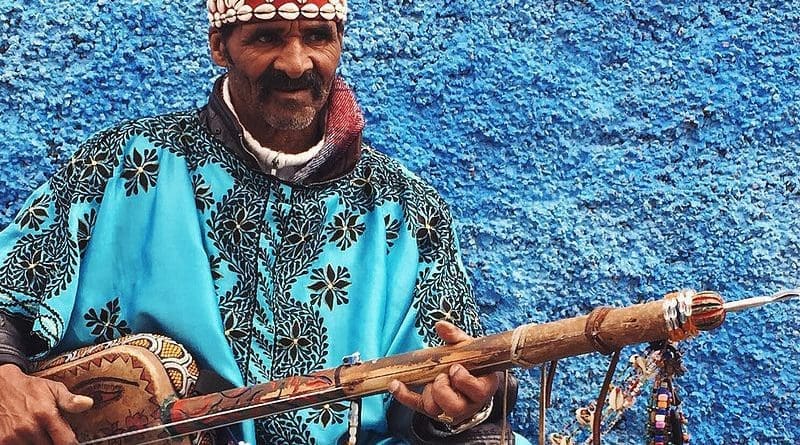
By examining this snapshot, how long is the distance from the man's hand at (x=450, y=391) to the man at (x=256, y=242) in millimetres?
262

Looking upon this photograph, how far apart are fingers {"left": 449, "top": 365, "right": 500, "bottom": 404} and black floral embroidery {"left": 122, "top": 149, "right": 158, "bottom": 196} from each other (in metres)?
0.83

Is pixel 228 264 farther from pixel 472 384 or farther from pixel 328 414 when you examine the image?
pixel 472 384

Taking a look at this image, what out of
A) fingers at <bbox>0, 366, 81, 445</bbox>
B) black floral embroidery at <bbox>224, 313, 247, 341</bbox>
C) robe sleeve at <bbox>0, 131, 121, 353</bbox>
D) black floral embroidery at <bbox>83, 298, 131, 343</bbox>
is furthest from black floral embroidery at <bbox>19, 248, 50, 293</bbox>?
black floral embroidery at <bbox>224, 313, 247, 341</bbox>

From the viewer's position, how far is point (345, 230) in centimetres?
317

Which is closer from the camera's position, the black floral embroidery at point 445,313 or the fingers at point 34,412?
the fingers at point 34,412

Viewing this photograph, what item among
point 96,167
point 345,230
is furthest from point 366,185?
point 96,167

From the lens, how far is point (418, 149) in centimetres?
367

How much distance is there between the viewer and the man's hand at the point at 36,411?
107 inches

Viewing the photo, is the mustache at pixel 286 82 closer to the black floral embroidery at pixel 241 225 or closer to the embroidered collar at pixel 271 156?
the embroidered collar at pixel 271 156

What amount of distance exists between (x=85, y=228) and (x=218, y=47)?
49cm

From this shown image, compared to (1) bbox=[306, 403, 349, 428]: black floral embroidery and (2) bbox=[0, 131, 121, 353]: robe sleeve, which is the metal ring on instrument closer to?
(1) bbox=[306, 403, 349, 428]: black floral embroidery

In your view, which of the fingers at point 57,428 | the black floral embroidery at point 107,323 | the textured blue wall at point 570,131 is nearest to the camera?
the fingers at point 57,428

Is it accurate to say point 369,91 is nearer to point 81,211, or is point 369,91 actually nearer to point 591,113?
point 591,113

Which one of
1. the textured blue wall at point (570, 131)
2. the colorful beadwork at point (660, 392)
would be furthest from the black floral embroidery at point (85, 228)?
the colorful beadwork at point (660, 392)
